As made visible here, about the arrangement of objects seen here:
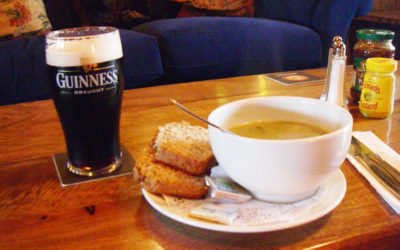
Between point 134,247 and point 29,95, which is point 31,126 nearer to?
point 134,247

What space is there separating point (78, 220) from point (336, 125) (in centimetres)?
34

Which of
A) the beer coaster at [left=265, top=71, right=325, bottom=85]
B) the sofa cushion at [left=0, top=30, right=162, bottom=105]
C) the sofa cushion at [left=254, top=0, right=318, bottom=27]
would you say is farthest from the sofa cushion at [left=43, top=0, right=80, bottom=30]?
the beer coaster at [left=265, top=71, right=325, bottom=85]

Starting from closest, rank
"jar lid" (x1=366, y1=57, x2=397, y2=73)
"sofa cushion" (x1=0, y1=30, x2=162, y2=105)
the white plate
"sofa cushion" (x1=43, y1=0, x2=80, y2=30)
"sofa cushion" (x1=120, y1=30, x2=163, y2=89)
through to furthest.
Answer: the white plate < "jar lid" (x1=366, y1=57, x2=397, y2=73) < "sofa cushion" (x1=0, y1=30, x2=162, y2=105) < "sofa cushion" (x1=120, y1=30, x2=163, y2=89) < "sofa cushion" (x1=43, y1=0, x2=80, y2=30)

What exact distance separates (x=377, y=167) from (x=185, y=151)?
10.6 inches

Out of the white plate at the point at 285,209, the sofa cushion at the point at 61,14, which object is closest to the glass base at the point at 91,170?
the white plate at the point at 285,209

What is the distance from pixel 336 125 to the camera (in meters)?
0.52

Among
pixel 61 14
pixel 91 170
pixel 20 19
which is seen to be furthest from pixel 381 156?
pixel 61 14

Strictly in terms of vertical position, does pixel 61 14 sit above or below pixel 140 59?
above

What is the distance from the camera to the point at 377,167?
0.58 m

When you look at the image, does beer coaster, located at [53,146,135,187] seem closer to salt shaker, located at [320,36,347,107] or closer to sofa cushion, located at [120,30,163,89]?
salt shaker, located at [320,36,347,107]

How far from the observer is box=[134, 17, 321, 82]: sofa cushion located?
1.98 metres

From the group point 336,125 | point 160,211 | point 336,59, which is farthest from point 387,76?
point 160,211

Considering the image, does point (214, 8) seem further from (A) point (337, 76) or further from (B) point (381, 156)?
(B) point (381, 156)

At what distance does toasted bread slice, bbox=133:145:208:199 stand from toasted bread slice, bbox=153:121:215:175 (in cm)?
2
